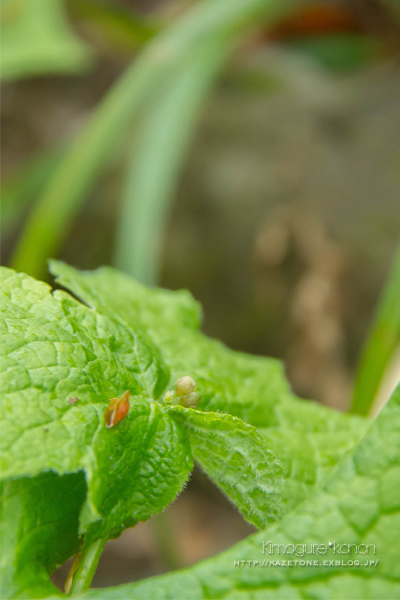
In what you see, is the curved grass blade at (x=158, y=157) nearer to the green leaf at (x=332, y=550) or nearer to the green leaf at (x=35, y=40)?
the green leaf at (x=35, y=40)

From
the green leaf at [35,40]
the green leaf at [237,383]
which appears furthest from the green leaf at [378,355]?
the green leaf at [35,40]

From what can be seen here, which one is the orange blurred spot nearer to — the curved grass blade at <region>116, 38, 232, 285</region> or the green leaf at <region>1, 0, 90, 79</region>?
the curved grass blade at <region>116, 38, 232, 285</region>

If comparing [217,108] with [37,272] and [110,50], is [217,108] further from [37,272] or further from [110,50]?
[37,272]

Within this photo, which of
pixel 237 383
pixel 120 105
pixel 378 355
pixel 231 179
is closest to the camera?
pixel 237 383

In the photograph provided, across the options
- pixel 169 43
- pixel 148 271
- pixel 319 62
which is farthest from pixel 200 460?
pixel 319 62

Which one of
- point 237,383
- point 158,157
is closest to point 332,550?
point 237,383

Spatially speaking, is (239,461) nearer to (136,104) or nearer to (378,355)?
(378,355)
